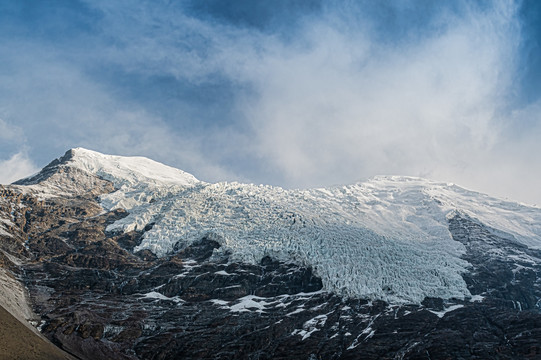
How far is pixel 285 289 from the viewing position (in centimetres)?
16275

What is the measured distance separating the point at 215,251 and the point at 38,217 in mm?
90453

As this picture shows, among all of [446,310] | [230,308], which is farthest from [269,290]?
[446,310]

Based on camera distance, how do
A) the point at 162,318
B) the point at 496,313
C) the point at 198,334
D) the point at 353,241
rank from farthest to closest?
the point at 353,241 < the point at 496,313 < the point at 162,318 < the point at 198,334

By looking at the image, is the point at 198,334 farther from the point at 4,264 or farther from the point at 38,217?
the point at 38,217

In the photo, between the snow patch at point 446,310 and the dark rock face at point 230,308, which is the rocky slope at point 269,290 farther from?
the dark rock face at point 230,308

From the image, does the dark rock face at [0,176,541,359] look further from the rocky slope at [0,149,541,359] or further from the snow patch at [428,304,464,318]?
the rocky slope at [0,149,541,359]

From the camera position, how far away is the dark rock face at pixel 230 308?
391 ft

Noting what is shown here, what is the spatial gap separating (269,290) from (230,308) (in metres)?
20.3

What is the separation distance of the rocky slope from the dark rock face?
562 mm

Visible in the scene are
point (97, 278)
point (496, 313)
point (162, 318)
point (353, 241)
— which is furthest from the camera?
point (353, 241)

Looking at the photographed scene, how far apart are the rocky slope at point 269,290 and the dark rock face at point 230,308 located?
0.56 meters

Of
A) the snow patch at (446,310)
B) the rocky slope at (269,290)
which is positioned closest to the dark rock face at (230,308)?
the snow patch at (446,310)

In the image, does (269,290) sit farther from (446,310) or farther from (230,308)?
(446,310)

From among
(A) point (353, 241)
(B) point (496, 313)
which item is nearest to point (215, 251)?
(A) point (353, 241)
